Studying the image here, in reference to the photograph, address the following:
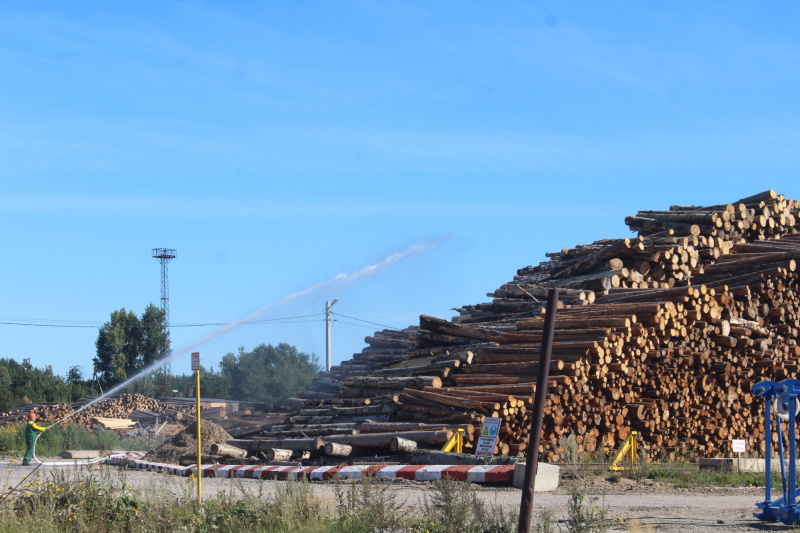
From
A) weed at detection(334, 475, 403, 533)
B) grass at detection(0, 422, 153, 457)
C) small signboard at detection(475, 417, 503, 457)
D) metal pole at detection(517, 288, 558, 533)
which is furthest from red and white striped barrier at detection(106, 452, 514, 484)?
grass at detection(0, 422, 153, 457)

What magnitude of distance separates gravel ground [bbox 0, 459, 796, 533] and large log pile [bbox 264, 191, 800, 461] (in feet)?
9.74

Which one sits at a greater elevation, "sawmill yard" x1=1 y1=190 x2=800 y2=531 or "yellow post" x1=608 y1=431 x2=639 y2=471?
"sawmill yard" x1=1 y1=190 x2=800 y2=531

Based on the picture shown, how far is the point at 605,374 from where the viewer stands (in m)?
18.7

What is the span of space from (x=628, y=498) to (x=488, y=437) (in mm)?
3009

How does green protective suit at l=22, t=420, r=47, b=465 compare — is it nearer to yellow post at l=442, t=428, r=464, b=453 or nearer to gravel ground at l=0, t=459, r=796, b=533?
gravel ground at l=0, t=459, r=796, b=533

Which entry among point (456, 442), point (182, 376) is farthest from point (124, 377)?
point (456, 442)

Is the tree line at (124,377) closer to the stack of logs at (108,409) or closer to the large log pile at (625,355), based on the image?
the stack of logs at (108,409)

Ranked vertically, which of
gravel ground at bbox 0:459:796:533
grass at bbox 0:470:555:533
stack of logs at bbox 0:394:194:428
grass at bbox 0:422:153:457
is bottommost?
grass at bbox 0:422:153:457

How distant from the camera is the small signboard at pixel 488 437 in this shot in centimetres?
1577

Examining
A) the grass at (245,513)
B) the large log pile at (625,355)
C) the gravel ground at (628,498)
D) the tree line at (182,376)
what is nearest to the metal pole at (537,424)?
the grass at (245,513)

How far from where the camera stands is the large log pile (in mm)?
18422

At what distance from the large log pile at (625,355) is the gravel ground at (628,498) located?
117 inches

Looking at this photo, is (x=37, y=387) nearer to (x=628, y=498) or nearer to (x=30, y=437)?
(x=30, y=437)

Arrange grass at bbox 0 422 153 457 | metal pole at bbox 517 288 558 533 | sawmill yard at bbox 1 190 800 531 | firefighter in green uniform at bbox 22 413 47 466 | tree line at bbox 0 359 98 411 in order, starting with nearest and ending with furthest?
metal pole at bbox 517 288 558 533 < sawmill yard at bbox 1 190 800 531 < firefighter in green uniform at bbox 22 413 47 466 < grass at bbox 0 422 153 457 < tree line at bbox 0 359 98 411
